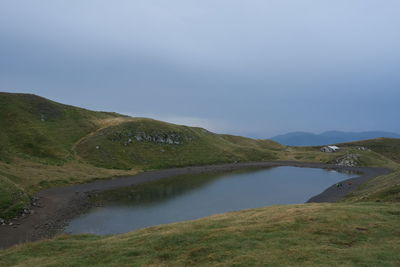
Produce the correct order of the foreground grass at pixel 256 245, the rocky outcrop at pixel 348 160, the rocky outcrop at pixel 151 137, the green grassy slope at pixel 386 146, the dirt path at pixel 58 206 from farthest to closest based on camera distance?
the green grassy slope at pixel 386 146 < the rocky outcrop at pixel 348 160 < the rocky outcrop at pixel 151 137 < the dirt path at pixel 58 206 < the foreground grass at pixel 256 245

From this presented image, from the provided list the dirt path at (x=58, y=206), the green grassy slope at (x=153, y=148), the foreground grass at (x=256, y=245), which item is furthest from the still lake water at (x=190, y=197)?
the green grassy slope at (x=153, y=148)

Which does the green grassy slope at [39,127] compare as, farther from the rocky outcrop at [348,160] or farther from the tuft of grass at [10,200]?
the rocky outcrop at [348,160]

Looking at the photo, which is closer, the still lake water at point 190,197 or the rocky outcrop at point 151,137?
the still lake water at point 190,197

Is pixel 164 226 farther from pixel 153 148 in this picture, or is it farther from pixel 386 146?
pixel 386 146

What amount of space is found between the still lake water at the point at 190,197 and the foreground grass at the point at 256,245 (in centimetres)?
1948

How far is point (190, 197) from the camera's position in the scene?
6625 cm

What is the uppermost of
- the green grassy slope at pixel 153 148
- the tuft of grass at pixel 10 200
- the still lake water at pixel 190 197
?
the green grassy slope at pixel 153 148

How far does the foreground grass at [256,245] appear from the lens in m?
17.8

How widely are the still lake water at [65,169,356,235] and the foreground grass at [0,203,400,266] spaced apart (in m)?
19.5

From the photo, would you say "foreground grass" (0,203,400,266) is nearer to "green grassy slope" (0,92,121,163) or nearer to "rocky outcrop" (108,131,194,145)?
"green grassy slope" (0,92,121,163)

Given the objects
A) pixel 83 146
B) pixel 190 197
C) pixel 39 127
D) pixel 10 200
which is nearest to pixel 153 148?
pixel 83 146

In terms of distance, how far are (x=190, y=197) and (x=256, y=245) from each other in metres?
46.8

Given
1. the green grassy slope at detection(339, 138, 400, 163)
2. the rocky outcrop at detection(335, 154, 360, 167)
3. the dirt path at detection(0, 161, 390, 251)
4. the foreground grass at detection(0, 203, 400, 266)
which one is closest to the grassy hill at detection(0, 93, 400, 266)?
the foreground grass at detection(0, 203, 400, 266)

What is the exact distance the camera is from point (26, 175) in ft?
216
